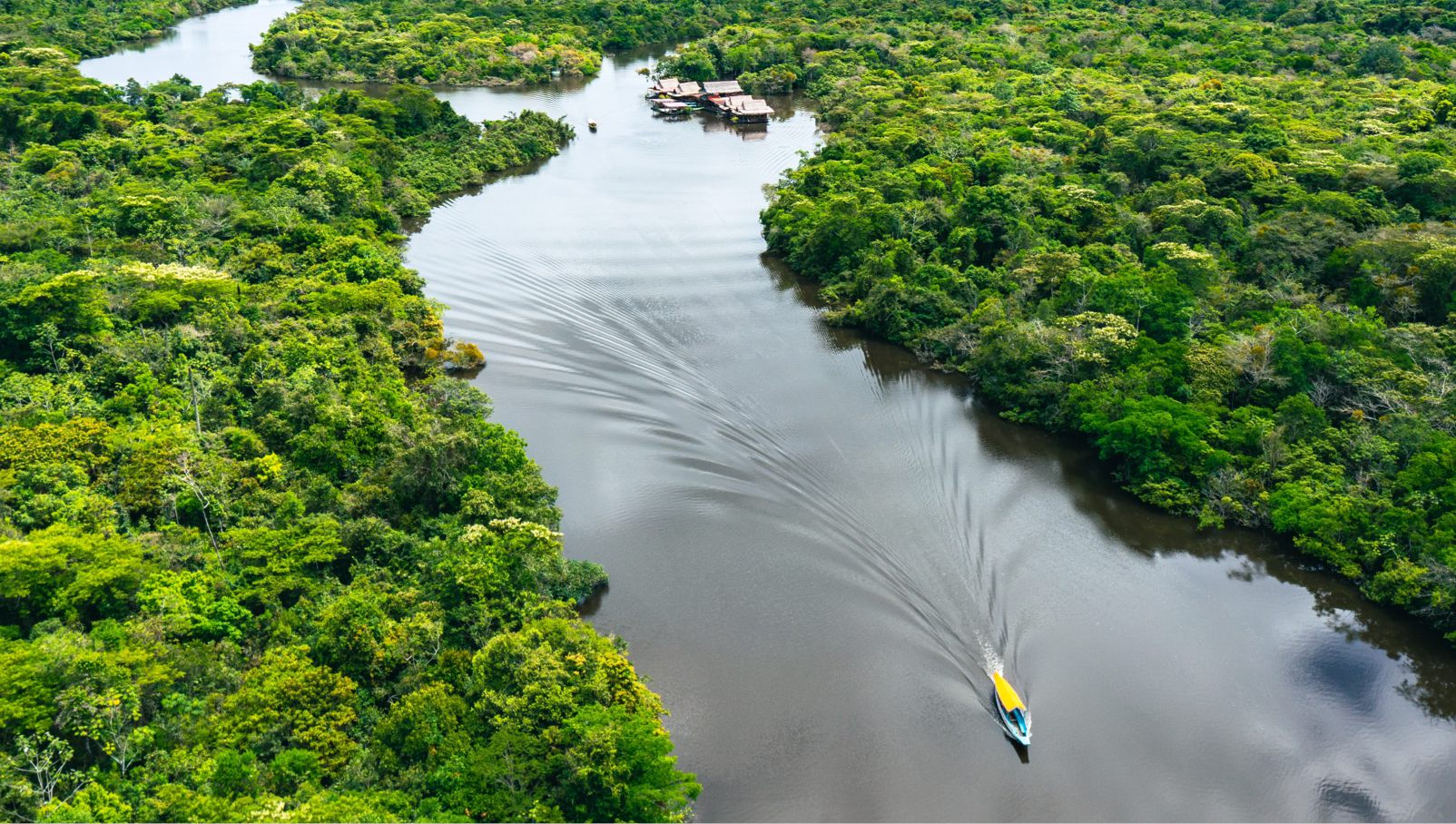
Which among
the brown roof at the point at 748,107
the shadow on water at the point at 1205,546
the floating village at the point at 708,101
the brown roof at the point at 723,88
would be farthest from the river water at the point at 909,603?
the brown roof at the point at 723,88

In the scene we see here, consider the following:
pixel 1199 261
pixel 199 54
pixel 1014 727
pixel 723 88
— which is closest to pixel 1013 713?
pixel 1014 727

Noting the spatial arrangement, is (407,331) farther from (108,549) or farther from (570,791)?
(570,791)

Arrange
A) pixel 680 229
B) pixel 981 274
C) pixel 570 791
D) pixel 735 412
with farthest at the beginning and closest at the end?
pixel 680 229 → pixel 981 274 → pixel 735 412 → pixel 570 791

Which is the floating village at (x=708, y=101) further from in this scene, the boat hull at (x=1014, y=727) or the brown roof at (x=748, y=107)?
the boat hull at (x=1014, y=727)

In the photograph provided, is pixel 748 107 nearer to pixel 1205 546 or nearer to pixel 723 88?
pixel 723 88

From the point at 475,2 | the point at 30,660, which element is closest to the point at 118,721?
the point at 30,660

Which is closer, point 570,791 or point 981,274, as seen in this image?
point 570,791

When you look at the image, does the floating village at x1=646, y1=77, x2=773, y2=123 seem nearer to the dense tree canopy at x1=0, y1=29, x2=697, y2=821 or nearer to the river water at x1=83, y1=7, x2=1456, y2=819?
the river water at x1=83, y1=7, x2=1456, y2=819
